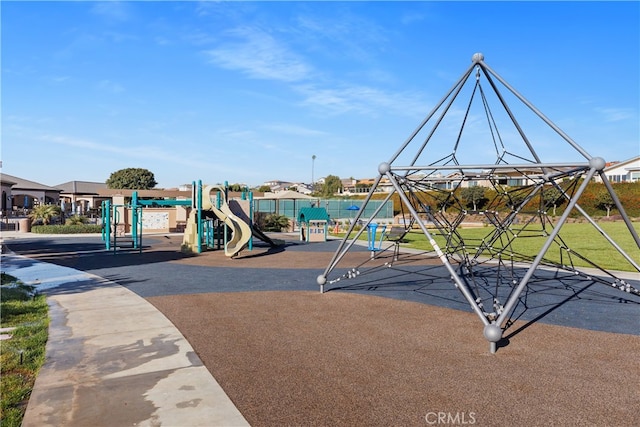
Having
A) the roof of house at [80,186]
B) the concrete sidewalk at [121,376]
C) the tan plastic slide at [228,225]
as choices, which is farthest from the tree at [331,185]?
the concrete sidewalk at [121,376]

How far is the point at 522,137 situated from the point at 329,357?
7.16 meters

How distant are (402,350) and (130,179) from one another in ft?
289

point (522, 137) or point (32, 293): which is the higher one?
point (522, 137)

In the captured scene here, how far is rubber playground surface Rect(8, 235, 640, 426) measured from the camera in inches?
186

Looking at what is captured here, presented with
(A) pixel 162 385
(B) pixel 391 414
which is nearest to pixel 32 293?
(A) pixel 162 385

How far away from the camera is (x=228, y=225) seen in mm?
18922

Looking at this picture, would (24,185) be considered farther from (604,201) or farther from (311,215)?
(604,201)

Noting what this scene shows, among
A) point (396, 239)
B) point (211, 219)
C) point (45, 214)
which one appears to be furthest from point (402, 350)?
point (45, 214)

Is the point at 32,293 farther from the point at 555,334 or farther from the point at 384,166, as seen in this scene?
the point at 555,334

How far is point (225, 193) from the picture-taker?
20.0 meters

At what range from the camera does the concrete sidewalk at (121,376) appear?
4.45 metres

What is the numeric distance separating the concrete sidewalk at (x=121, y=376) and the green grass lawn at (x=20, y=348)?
0.38 feet

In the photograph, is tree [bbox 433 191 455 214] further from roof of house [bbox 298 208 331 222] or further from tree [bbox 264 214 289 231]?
tree [bbox 264 214 289 231]

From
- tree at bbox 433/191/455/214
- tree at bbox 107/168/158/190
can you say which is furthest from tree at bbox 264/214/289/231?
tree at bbox 107/168/158/190
